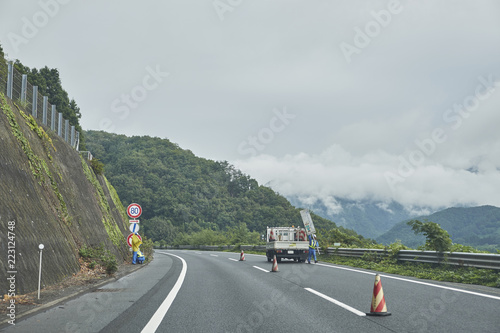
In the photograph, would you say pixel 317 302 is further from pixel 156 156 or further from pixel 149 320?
pixel 156 156

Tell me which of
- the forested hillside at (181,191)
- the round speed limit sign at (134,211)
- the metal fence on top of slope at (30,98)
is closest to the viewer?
the metal fence on top of slope at (30,98)

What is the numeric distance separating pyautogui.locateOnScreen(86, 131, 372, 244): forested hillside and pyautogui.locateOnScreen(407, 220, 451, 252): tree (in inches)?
2435

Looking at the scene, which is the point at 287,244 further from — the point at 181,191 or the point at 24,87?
the point at 181,191

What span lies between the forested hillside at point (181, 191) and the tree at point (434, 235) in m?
61.8

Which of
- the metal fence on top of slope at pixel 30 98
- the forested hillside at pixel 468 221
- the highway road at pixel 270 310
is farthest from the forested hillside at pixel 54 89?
the forested hillside at pixel 468 221

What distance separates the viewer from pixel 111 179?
91312mm

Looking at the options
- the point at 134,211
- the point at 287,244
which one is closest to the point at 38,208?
the point at 134,211

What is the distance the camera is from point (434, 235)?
16.3 m

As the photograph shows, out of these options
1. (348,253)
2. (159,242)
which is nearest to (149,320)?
(348,253)

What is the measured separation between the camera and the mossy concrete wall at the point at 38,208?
939cm

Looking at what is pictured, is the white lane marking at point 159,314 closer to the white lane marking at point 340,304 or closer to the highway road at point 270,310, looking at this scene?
the highway road at point 270,310

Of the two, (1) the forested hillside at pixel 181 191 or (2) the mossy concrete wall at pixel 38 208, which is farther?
(1) the forested hillside at pixel 181 191

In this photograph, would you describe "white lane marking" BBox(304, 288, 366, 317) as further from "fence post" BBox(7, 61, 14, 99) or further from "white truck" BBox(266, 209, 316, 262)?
"fence post" BBox(7, 61, 14, 99)

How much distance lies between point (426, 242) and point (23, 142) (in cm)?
1549
